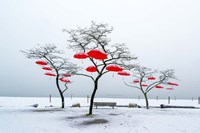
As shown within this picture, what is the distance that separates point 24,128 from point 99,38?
25.7 ft

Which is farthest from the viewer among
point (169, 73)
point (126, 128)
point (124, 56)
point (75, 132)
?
point (169, 73)

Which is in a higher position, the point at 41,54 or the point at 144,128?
the point at 41,54

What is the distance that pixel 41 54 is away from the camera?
699 inches

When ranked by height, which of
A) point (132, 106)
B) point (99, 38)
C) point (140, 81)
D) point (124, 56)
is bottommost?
point (132, 106)

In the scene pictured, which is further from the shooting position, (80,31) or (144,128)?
(80,31)

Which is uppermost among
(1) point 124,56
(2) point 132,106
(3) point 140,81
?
(1) point 124,56

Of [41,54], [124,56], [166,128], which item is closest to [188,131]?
[166,128]

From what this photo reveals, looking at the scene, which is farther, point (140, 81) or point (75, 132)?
point (140, 81)

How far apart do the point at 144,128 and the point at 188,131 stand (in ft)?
6.65

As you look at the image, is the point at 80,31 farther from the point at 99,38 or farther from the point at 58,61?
the point at 58,61

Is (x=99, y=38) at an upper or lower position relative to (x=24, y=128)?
upper

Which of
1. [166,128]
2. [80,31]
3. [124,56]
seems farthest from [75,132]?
[80,31]

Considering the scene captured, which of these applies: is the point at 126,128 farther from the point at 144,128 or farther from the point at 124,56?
the point at 124,56

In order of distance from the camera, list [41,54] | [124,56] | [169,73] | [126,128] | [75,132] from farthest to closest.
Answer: [169,73] < [41,54] < [124,56] < [126,128] < [75,132]
